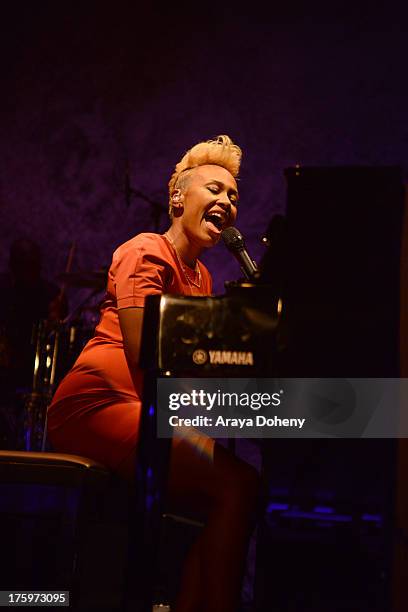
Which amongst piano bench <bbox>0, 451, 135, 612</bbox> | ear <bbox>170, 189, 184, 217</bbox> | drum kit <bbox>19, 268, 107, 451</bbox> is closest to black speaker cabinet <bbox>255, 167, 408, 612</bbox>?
ear <bbox>170, 189, 184, 217</bbox>

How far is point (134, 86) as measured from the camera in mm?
5117

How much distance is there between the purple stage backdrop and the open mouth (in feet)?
8.74

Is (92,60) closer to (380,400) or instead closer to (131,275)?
(131,275)

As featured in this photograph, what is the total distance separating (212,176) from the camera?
6.66ft

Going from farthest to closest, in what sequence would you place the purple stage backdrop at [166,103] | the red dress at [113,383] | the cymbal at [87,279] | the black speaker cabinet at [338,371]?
the purple stage backdrop at [166,103] < the cymbal at [87,279] < the red dress at [113,383] < the black speaker cabinet at [338,371]

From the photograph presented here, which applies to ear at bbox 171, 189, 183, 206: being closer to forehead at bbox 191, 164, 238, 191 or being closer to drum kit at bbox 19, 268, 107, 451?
forehead at bbox 191, 164, 238, 191

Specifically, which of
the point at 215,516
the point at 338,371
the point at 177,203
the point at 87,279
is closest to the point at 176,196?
the point at 177,203

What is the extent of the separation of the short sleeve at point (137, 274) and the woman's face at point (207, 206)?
0.29 meters

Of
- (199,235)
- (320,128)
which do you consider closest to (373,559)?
(199,235)

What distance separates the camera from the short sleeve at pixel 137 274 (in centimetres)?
160

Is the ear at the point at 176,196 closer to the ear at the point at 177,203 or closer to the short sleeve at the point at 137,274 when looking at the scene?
the ear at the point at 177,203

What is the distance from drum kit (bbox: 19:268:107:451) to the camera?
3.97 meters

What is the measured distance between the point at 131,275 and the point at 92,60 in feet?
13.4

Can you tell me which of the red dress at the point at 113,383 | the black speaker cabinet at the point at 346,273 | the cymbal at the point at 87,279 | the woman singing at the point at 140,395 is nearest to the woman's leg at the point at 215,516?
the woman singing at the point at 140,395
